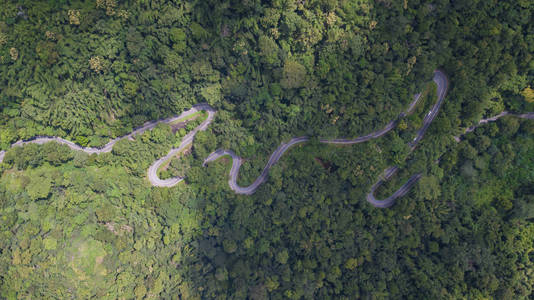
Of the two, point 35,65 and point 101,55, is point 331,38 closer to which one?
point 101,55

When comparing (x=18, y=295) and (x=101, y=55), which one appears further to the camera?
(x=101, y=55)

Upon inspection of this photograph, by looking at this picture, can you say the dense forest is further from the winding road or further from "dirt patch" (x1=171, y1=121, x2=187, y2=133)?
the winding road

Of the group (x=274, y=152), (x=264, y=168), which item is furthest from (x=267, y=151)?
(x=264, y=168)

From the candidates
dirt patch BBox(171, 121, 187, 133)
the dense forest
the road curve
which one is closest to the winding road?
the road curve

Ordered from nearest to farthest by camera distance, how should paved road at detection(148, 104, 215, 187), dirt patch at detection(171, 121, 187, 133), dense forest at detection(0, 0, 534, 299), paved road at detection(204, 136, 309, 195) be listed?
dense forest at detection(0, 0, 534, 299), paved road at detection(148, 104, 215, 187), dirt patch at detection(171, 121, 187, 133), paved road at detection(204, 136, 309, 195)

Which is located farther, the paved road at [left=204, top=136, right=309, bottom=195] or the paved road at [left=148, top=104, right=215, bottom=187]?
the paved road at [left=204, top=136, right=309, bottom=195]

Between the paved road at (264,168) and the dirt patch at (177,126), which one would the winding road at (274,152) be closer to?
the paved road at (264,168)

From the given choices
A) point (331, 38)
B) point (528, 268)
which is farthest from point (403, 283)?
point (331, 38)

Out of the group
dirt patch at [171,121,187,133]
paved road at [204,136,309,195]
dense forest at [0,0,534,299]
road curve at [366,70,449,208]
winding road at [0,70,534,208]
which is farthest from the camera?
paved road at [204,136,309,195]
